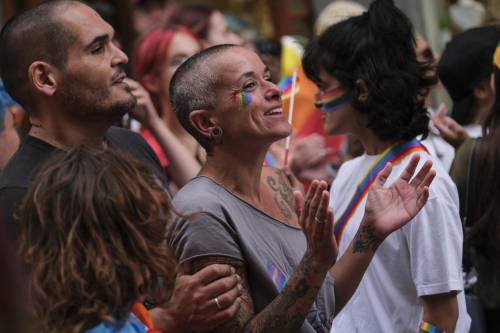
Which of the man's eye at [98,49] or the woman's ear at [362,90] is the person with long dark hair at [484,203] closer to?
the woman's ear at [362,90]

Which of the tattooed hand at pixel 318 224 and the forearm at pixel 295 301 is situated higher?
the tattooed hand at pixel 318 224

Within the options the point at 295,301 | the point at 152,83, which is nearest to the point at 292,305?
the point at 295,301

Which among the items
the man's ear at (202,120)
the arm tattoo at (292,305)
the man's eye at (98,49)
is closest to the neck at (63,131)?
the man's eye at (98,49)

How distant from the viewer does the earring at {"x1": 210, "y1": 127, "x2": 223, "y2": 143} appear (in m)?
3.01

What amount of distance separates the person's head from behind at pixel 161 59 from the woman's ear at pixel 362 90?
1675mm

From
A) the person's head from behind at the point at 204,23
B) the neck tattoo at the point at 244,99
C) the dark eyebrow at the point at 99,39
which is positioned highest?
the dark eyebrow at the point at 99,39

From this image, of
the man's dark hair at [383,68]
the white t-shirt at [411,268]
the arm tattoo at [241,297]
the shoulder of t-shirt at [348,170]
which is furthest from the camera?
the shoulder of t-shirt at [348,170]

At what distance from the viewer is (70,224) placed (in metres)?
1.92

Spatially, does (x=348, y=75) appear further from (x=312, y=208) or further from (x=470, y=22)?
(x=470, y=22)

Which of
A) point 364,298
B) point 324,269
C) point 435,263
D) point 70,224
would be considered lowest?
point 364,298

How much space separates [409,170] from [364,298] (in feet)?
2.34

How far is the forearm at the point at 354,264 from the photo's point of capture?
2.81 m

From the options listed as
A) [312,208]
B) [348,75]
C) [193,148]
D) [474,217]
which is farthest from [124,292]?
[193,148]

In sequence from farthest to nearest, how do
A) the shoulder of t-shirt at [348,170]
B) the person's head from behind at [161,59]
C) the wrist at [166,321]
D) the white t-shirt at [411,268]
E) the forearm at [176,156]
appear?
the person's head from behind at [161,59] → the forearm at [176,156] → the shoulder of t-shirt at [348,170] → the white t-shirt at [411,268] → the wrist at [166,321]
